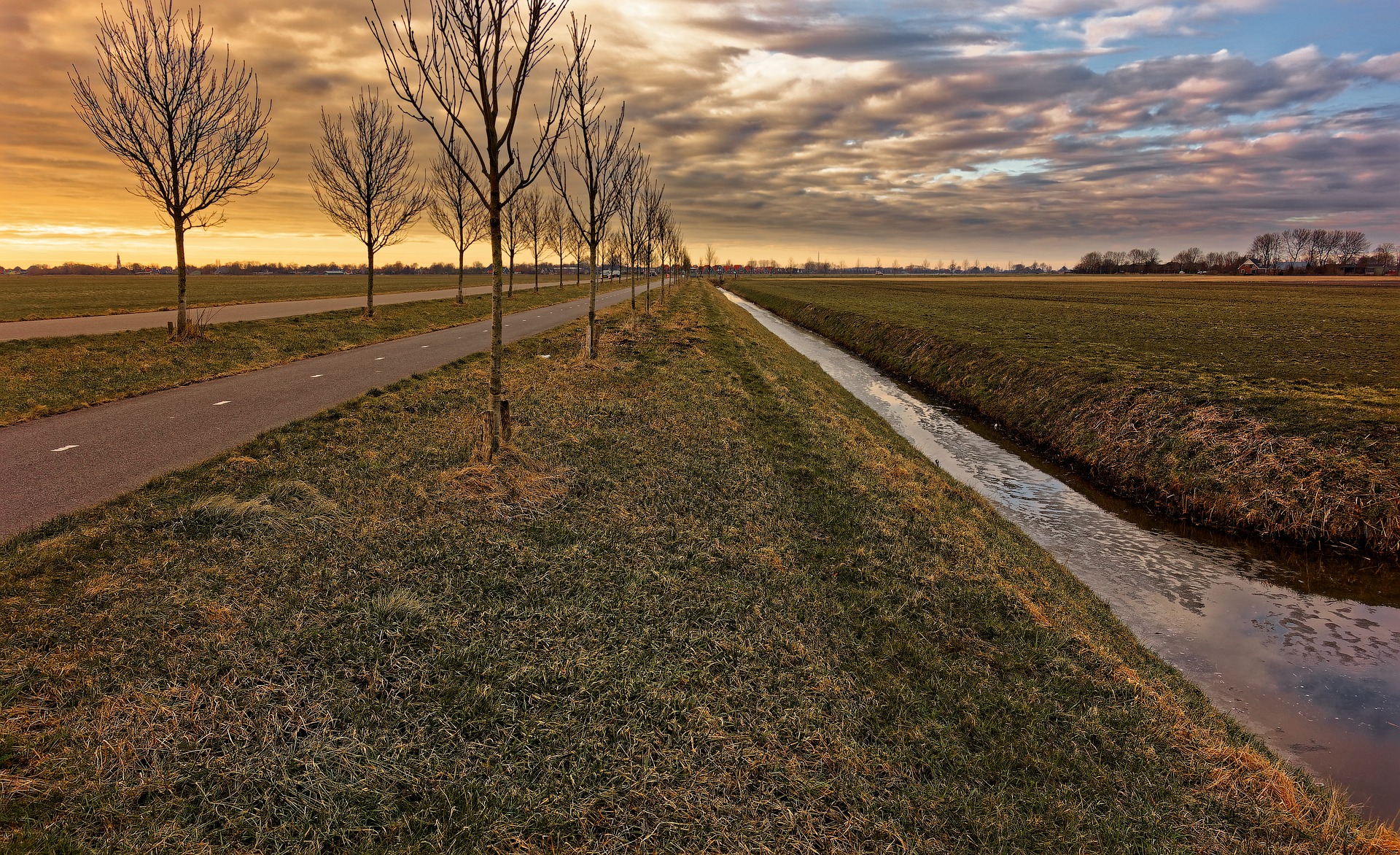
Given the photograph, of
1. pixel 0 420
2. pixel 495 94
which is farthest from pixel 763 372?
pixel 0 420

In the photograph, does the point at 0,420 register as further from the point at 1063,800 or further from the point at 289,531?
the point at 1063,800

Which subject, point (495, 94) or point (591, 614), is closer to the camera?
point (591, 614)

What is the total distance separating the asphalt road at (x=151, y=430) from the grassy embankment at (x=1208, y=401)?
17940 millimetres

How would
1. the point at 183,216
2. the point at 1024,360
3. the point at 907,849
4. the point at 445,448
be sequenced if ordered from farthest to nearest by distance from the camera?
the point at 1024,360, the point at 183,216, the point at 445,448, the point at 907,849

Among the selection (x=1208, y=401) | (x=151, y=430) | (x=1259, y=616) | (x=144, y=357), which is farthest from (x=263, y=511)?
(x=1208, y=401)

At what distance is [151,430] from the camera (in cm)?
983

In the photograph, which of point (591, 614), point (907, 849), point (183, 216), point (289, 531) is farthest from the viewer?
point (183, 216)

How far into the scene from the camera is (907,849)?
348 centimetres

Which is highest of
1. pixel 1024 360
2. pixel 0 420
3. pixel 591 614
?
pixel 1024 360

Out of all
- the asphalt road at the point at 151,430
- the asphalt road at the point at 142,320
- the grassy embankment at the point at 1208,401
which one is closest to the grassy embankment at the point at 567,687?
the asphalt road at the point at 151,430

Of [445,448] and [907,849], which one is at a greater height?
[445,448]

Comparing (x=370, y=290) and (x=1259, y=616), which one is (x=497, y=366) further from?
(x=370, y=290)

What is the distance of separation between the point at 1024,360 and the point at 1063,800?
20.8 metres

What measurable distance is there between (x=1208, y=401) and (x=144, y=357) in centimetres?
2713
